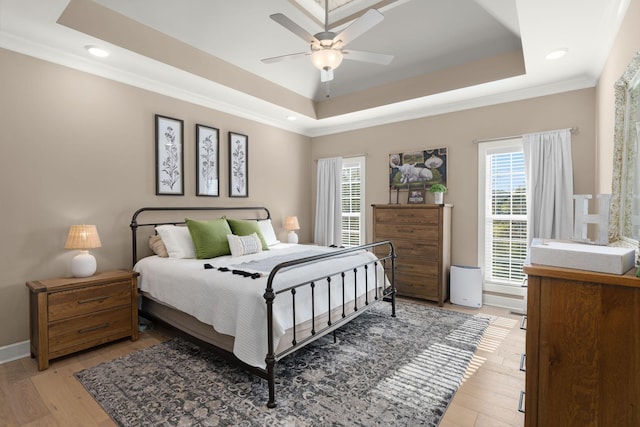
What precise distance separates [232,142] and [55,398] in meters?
3.29

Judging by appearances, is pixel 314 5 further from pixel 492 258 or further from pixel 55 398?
pixel 55 398

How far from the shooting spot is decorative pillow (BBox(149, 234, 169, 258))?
11.2ft

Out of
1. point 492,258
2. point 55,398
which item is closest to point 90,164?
point 55,398

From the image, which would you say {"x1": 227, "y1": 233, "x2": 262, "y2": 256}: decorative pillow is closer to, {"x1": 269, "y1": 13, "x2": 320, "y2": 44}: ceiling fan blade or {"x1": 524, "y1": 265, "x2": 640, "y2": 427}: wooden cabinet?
{"x1": 269, "y1": 13, "x2": 320, "y2": 44}: ceiling fan blade

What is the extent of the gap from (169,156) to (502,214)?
4175 mm

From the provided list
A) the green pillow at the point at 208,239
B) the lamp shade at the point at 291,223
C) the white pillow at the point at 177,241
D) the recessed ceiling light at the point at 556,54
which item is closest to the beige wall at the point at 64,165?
the white pillow at the point at 177,241

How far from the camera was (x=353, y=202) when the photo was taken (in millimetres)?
5340

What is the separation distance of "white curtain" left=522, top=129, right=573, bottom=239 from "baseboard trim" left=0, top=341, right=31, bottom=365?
5.16m

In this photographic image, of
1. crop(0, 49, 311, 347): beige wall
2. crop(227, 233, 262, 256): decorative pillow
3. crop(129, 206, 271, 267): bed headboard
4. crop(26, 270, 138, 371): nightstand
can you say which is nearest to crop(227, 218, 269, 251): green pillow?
crop(227, 233, 262, 256): decorative pillow

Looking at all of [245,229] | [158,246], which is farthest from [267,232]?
[158,246]

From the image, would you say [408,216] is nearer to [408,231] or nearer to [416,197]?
[408,231]

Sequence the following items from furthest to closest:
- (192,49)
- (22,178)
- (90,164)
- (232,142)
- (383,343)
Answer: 1. (232,142)
2. (192,49)
3. (90,164)
4. (383,343)
5. (22,178)

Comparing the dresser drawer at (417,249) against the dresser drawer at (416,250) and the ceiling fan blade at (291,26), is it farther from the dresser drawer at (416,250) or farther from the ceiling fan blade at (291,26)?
the ceiling fan blade at (291,26)

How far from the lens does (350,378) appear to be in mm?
2375
